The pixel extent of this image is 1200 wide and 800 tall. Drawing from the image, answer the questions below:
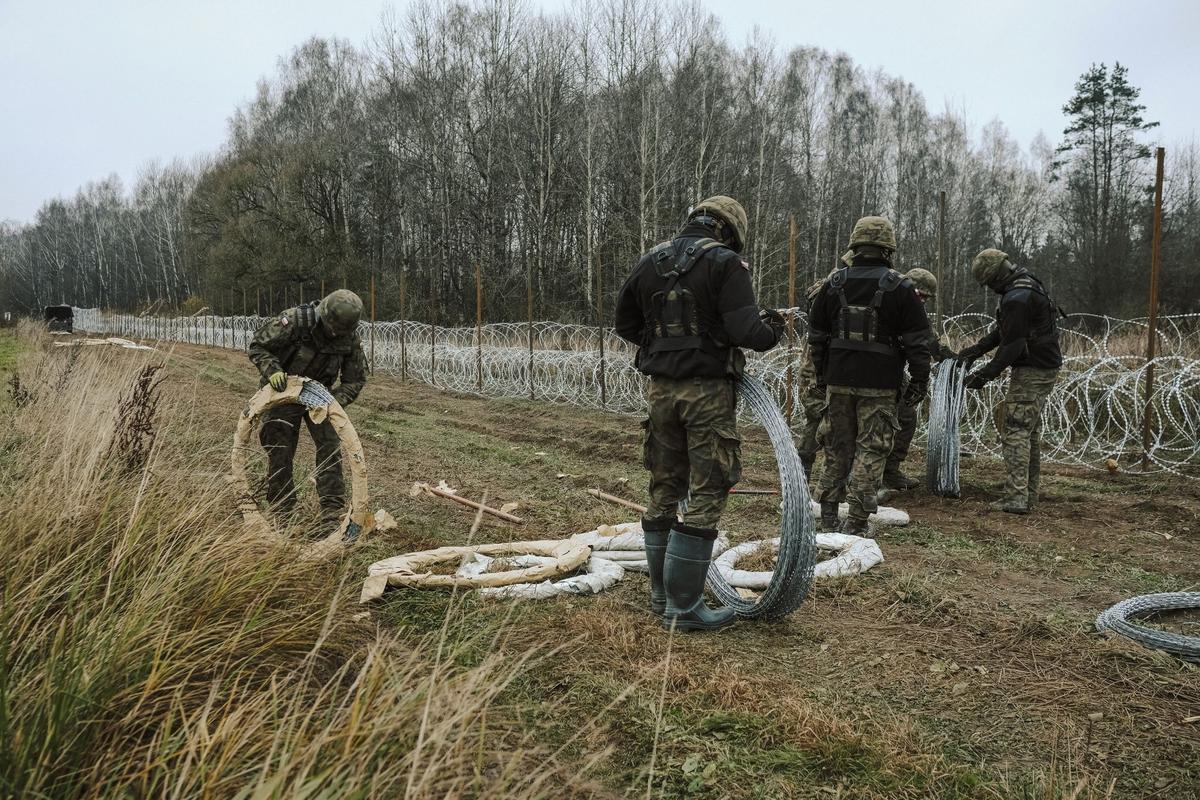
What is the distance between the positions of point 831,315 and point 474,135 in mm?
29049

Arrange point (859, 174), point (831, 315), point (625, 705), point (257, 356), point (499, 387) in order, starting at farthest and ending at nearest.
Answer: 1. point (859, 174)
2. point (499, 387)
3. point (831, 315)
4. point (257, 356)
5. point (625, 705)

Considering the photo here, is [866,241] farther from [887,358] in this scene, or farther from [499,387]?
[499,387]

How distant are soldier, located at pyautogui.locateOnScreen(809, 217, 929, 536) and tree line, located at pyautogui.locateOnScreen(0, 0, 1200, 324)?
17940 millimetres

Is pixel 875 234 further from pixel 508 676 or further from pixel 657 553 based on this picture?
pixel 508 676

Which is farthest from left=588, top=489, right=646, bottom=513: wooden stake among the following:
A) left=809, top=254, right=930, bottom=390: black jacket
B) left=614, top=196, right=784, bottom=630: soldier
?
left=614, top=196, right=784, bottom=630: soldier

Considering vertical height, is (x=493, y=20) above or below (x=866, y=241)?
above

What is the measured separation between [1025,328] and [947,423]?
961mm

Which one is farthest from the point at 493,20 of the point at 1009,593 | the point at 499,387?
the point at 1009,593

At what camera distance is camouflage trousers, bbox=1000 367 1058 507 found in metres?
6.39

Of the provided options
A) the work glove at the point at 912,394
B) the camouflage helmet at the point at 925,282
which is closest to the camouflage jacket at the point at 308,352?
the work glove at the point at 912,394

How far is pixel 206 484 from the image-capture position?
3.90 m

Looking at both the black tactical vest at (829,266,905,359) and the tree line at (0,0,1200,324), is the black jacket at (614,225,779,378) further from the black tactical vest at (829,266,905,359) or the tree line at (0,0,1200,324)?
the tree line at (0,0,1200,324)

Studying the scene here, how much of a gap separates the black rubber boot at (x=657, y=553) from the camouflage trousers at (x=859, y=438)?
6.67ft

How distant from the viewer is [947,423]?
6.70 meters
